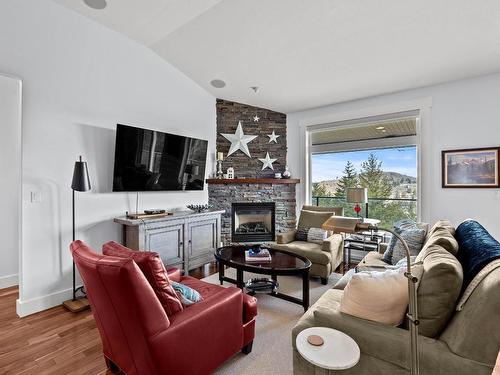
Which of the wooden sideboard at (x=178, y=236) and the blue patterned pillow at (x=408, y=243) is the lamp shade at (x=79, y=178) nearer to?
the wooden sideboard at (x=178, y=236)

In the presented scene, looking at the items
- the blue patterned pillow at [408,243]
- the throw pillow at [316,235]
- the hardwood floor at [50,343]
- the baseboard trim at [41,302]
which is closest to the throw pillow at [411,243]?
the blue patterned pillow at [408,243]

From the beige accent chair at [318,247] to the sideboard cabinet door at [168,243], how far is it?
4.32 ft

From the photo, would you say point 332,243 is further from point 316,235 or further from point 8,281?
point 8,281

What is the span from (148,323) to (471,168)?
4.22m

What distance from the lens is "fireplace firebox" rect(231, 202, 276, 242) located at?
4930mm

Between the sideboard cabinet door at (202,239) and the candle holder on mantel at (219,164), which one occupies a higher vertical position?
the candle holder on mantel at (219,164)

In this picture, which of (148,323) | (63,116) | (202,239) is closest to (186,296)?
(148,323)

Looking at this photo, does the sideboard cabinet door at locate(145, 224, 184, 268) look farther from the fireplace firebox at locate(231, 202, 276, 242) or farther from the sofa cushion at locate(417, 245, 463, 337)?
the sofa cushion at locate(417, 245, 463, 337)

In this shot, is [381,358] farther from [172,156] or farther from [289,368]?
[172,156]

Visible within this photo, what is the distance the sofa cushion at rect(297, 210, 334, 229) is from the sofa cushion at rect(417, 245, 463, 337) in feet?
8.75

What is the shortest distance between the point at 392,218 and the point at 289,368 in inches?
126

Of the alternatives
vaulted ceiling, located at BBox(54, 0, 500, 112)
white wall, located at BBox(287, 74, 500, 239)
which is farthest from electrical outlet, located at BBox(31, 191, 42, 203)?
white wall, located at BBox(287, 74, 500, 239)

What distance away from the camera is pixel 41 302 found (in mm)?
2797

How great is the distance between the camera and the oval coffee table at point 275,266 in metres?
2.67
